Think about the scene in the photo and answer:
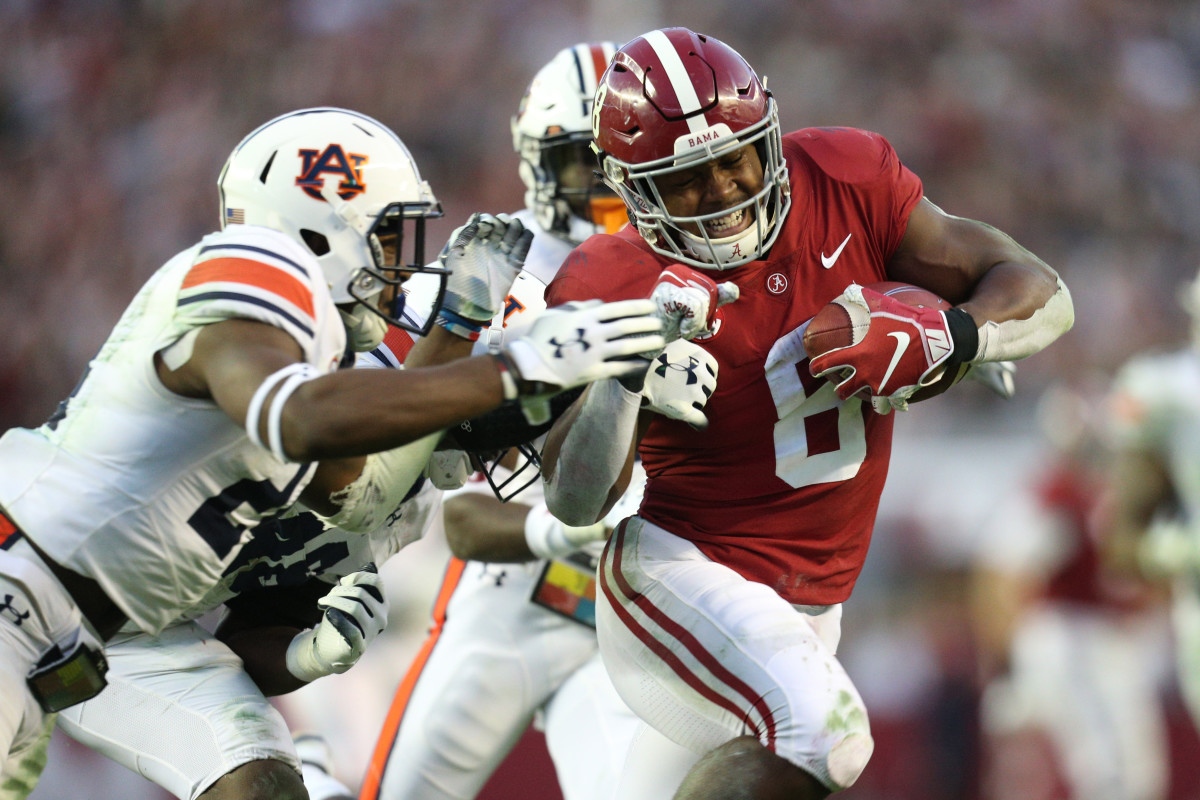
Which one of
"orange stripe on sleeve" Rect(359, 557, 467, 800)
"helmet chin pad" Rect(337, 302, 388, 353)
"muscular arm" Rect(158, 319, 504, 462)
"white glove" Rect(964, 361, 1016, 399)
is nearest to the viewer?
"muscular arm" Rect(158, 319, 504, 462)

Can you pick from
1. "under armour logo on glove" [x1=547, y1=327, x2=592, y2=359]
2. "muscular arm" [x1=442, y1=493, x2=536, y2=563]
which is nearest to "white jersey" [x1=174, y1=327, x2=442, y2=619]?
"muscular arm" [x1=442, y1=493, x2=536, y2=563]

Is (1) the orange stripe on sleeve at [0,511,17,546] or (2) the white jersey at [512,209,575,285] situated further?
(2) the white jersey at [512,209,575,285]

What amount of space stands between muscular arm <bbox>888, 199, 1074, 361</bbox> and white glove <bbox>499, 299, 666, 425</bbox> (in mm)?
877

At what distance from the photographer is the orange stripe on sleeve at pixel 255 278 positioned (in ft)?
7.95

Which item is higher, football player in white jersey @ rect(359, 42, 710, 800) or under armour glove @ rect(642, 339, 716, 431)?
under armour glove @ rect(642, 339, 716, 431)

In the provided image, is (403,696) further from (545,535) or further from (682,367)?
(682,367)

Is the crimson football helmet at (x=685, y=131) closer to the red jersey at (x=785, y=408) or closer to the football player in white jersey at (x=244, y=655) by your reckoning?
the red jersey at (x=785, y=408)

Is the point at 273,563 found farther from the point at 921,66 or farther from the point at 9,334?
the point at 921,66

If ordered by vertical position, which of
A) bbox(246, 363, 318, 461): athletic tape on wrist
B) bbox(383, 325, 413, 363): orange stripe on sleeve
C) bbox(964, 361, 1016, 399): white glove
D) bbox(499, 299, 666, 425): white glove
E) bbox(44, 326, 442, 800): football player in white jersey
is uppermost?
bbox(246, 363, 318, 461): athletic tape on wrist

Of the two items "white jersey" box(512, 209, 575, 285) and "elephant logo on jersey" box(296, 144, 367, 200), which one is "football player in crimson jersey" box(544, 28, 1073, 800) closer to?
"elephant logo on jersey" box(296, 144, 367, 200)

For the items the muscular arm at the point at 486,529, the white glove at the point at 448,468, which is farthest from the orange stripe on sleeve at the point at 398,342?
the muscular arm at the point at 486,529

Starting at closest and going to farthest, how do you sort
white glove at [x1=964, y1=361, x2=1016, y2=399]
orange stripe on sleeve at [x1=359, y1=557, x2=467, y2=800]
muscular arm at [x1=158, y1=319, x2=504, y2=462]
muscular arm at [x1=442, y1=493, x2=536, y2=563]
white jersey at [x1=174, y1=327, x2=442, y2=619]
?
muscular arm at [x1=158, y1=319, x2=504, y2=462]
white jersey at [x1=174, y1=327, x2=442, y2=619]
white glove at [x1=964, y1=361, x2=1016, y2=399]
muscular arm at [x1=442, y1=493, x2=536, y2=563]
orange stripe on sleeve at [x1=359, y1=557, x2=467, y2=800]

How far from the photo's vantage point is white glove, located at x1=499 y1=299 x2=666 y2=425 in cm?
232

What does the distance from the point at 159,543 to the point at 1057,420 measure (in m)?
5.38
